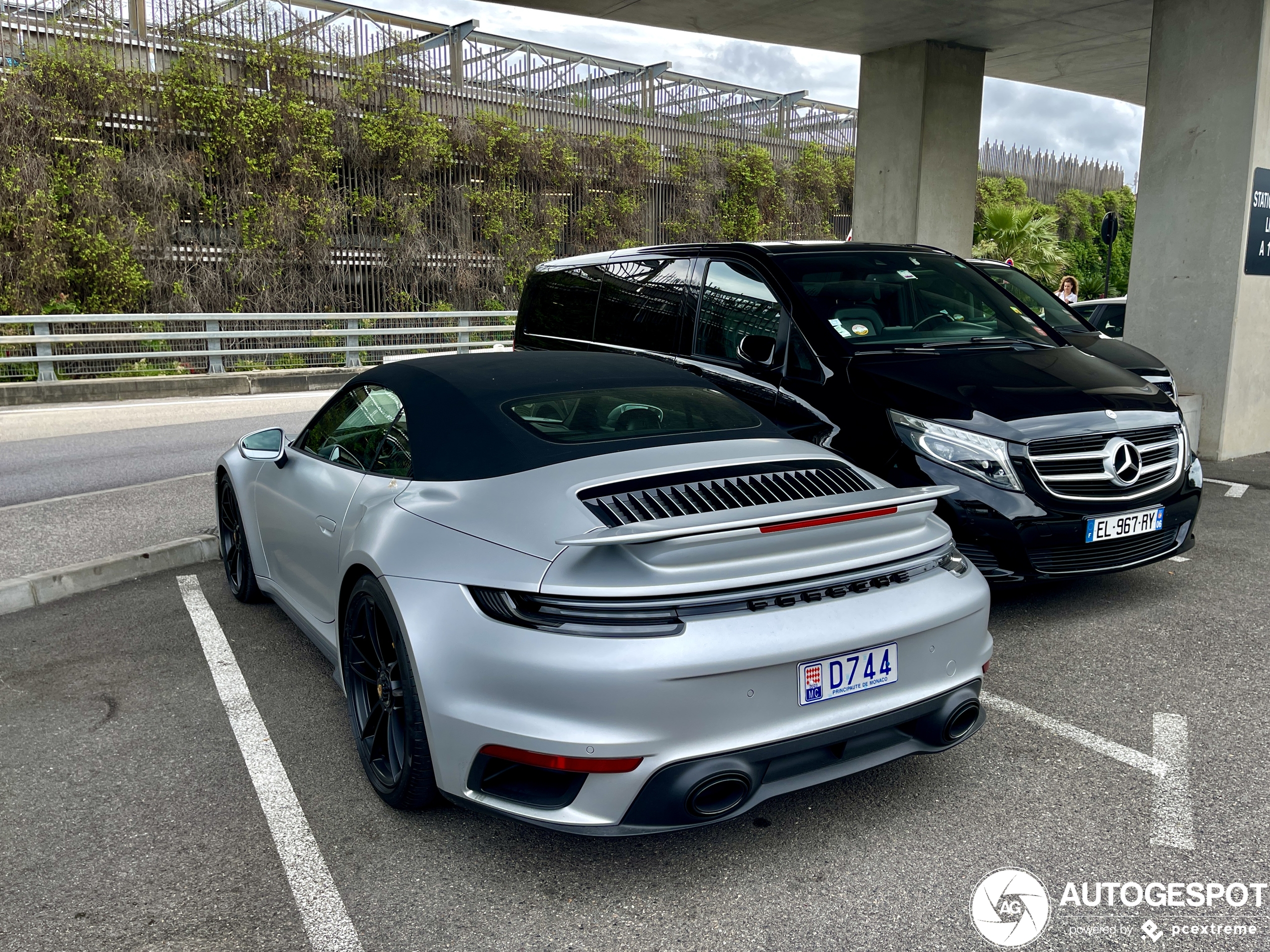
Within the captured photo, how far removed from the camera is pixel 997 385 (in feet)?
16.4

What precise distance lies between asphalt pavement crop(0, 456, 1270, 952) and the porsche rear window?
128 cm

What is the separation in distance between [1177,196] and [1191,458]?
526 cm

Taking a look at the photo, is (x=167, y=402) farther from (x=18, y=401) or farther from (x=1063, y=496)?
(x=1063, y=496)

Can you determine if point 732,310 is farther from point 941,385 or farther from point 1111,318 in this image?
point 1111,318

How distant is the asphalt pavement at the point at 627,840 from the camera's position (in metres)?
2.61

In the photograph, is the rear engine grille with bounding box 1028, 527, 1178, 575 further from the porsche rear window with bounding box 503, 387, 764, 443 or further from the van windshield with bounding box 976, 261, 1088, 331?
the van windshield with bounding box 976, 261, 1088, 331

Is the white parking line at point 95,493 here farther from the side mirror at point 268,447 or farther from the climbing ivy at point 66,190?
the climbing ivy at point 66,190

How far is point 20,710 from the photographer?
400 cm

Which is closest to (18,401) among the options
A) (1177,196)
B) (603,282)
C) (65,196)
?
(65,196)

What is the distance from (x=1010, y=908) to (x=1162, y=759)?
1159 mm

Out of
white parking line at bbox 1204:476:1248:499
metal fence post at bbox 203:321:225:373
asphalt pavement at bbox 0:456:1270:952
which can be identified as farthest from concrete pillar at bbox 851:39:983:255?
metal fence post at bbox 203:321:225:373

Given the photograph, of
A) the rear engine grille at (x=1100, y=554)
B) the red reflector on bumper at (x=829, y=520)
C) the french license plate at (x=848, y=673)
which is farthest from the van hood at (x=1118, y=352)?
the french license plate at (x=848, y=673)

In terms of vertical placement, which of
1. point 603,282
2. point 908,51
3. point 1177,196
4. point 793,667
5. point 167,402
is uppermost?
point 908,51
